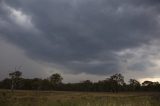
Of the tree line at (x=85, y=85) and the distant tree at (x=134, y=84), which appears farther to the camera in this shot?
the distant tree at (x=134, y=84)

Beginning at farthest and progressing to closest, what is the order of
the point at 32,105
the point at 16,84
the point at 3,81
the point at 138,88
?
the point at 138,88 → the point at 3,81 → the point at 16,84 → the point at 32,105

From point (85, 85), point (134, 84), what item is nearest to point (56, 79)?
point (85, 85)

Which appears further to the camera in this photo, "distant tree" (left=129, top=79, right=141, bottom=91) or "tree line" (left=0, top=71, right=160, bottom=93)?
"distant tree" (left=129, top=79, right=141, bottom=91)

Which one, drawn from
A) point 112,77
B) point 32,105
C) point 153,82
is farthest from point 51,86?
point 32,105

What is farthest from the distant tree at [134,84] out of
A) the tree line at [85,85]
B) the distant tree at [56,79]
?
the distant tree at [56,79]

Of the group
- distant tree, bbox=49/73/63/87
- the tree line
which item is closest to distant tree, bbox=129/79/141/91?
the tree line

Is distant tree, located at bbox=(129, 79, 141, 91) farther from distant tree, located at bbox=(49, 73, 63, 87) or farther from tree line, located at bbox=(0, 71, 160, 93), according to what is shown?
distant tree, located at bbox=(49, 73, 63, 87)

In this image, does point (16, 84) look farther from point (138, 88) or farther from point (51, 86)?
point (138, 88)

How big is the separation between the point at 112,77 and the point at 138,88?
745 inches

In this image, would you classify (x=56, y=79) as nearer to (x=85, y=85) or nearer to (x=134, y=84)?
(x=85, y=85)

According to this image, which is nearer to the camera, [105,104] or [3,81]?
[105,104]

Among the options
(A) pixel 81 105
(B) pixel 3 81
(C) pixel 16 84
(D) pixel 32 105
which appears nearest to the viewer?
(A) pixel 81 105

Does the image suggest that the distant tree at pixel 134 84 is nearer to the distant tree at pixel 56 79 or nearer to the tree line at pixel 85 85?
the tree line at pixel 85 85

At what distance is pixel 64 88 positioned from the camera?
486ft
